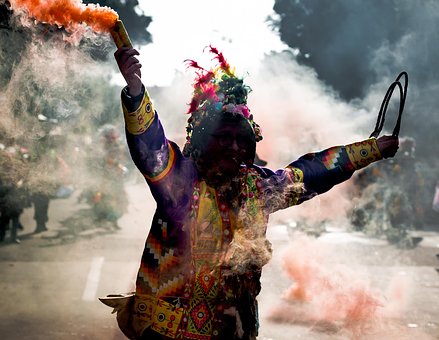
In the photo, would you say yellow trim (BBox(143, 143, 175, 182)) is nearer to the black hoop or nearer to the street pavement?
the black hoop

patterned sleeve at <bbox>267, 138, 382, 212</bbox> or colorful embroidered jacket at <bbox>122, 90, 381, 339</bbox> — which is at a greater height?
patterned sleeve at <bbox>267, 138, 382, 212</bbox>

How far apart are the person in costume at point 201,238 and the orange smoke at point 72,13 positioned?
0.36 m

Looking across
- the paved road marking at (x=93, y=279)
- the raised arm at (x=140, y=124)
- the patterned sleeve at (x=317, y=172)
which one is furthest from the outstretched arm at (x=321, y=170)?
→ the paved road marking at (x=93, y=279)

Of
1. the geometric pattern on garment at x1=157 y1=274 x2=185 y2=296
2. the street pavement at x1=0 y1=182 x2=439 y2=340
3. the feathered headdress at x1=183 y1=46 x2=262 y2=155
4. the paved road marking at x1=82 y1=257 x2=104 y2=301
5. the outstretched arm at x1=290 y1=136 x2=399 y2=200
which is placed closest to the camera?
the geometric pattern on garment at x1=157 y1=274 x2=185 y2=296

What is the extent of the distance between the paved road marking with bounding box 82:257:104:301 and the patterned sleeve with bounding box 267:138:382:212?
388 centimetres

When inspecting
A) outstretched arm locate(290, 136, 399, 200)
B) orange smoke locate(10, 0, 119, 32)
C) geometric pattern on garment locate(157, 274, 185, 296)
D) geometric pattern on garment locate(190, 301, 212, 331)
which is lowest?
geometric pattern on garment locate(190, 301, 212, 331)

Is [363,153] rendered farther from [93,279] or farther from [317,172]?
[93,279]

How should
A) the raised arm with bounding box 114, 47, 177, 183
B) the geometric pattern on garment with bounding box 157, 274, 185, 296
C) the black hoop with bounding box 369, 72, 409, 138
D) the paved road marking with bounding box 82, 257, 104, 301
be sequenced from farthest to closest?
the paved road marking with bounding box 82, 257, 104, 301 → the black hoop with bounding box 369, 72, 409, 138 → the geometric pattern on garment with bounding box 157, 274, 185, 296 → the raised arm with bounding box 114, 47, 177, 183

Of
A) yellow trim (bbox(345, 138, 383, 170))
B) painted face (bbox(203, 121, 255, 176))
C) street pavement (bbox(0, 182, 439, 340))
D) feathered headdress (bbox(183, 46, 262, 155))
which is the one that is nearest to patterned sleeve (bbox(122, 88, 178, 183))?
painted face (bbox(203, 121, 255, 176))

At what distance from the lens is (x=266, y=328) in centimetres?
561

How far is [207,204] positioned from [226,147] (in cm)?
31

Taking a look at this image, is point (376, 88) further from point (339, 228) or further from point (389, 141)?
point (389, 141)

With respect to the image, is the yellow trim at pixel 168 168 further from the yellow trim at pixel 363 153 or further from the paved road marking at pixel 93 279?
the paved road marking at pixel 93 279

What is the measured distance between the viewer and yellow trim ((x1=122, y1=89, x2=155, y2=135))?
99.9 inches
